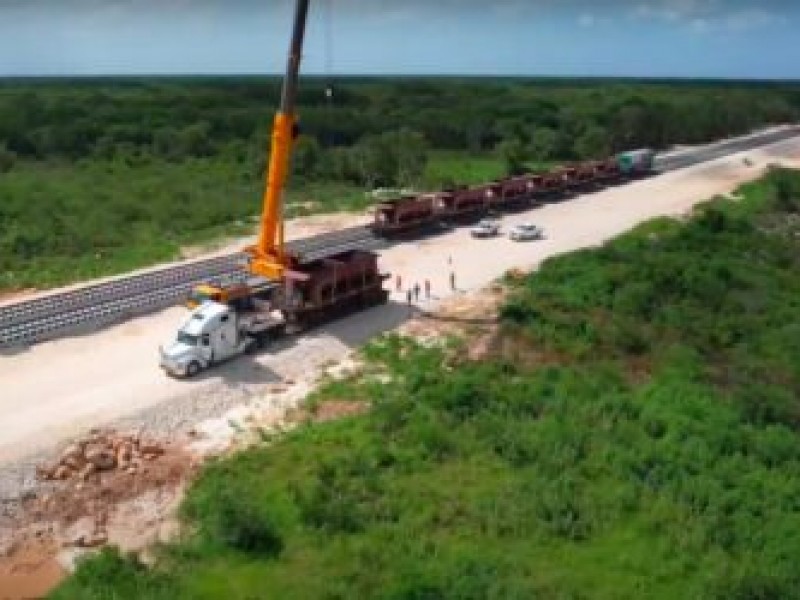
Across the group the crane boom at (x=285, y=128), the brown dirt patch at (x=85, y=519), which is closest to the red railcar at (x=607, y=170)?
the crane boom at (x=285, y=128)

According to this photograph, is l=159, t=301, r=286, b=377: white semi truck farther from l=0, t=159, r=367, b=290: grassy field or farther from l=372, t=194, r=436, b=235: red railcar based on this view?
l=372, t=194, r=436, b=235: red railcar

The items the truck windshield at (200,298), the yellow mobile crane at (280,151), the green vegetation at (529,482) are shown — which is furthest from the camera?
the yellow mobile crane at (280,151)

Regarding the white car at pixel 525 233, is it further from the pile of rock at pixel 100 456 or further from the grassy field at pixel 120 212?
the pile of rock at pixel 100 456

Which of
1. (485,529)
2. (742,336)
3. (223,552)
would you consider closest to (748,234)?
(742,336)

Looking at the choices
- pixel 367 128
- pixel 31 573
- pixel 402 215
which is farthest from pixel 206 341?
pixel 367 128

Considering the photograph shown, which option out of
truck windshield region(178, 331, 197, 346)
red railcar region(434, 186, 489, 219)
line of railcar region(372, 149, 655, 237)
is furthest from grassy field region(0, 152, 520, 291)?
truck windshield region(178, 331, 197, 346)
